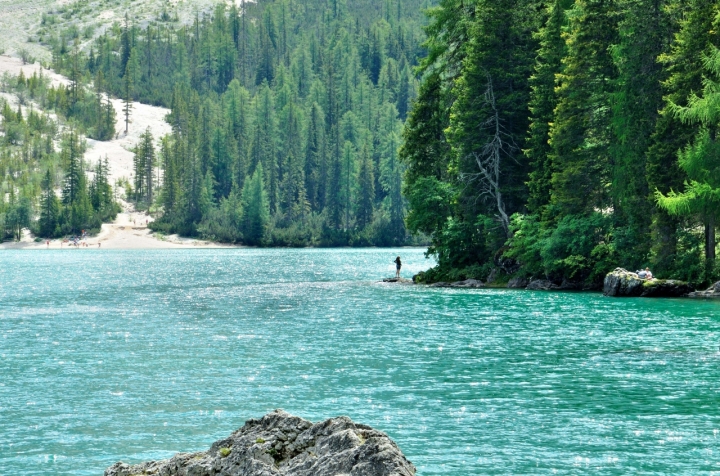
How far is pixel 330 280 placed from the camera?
6956cm

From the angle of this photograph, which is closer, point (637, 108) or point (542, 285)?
point (637, 108)

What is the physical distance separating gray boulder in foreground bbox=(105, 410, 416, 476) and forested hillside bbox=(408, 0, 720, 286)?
37356 mm

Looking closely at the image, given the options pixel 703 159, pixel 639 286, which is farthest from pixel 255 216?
pixel 703 159

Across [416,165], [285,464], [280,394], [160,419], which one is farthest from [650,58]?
[285,464]

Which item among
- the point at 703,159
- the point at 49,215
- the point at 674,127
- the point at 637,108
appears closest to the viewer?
the point at 703,159

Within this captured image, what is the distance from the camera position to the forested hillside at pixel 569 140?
4838cm

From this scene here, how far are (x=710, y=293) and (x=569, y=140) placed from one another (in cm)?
1317

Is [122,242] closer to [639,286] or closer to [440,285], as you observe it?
[440,285]

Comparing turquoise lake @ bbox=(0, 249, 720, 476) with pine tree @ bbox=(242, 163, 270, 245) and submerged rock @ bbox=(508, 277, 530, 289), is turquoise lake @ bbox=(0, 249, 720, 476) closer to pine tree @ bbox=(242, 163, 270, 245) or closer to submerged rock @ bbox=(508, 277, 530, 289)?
submerged rock @ bbox=(508, 277, 530, 289)

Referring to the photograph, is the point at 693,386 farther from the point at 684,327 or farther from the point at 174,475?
the point at 174,475

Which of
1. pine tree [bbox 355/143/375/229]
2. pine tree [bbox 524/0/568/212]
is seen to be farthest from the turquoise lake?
pine tree [bbox 355/143/375/229]

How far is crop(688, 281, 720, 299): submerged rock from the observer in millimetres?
45844

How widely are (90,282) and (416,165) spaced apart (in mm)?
24760

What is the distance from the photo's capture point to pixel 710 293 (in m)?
46.1
